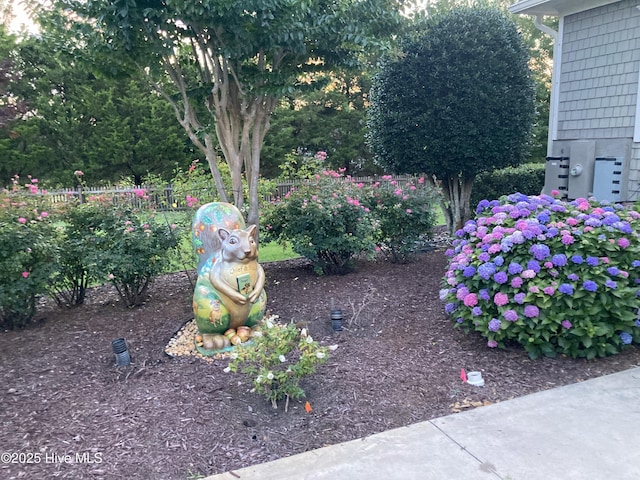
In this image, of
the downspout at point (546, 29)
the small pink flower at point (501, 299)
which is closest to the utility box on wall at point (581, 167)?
the downspout at point (546, 29)

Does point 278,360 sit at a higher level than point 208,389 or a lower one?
higher

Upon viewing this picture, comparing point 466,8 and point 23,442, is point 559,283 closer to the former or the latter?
point 23,442

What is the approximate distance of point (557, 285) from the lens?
367 cm

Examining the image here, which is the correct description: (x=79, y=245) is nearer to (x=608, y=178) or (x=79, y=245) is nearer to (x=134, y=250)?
(x=134, y=250)

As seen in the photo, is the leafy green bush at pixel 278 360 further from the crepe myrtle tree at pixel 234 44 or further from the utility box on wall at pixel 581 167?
the utility box on wall at pixel 581 167

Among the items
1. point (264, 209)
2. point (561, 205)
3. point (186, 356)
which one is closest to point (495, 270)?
point (561, 205)

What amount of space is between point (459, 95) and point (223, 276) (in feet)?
17.2

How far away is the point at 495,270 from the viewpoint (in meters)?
3.88

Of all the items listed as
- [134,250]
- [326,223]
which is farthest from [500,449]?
[134,250]

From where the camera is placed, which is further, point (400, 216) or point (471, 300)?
point (400, 216)

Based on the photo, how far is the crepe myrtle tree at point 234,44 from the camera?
14.9ft

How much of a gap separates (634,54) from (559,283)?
5206 millimetres

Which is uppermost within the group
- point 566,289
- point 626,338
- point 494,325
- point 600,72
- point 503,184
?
point 600,72

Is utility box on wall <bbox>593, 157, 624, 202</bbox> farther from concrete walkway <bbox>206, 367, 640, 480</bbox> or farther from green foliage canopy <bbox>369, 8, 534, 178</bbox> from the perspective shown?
concrete walkway <bbox>206, 367, 640, 480</bbox>
